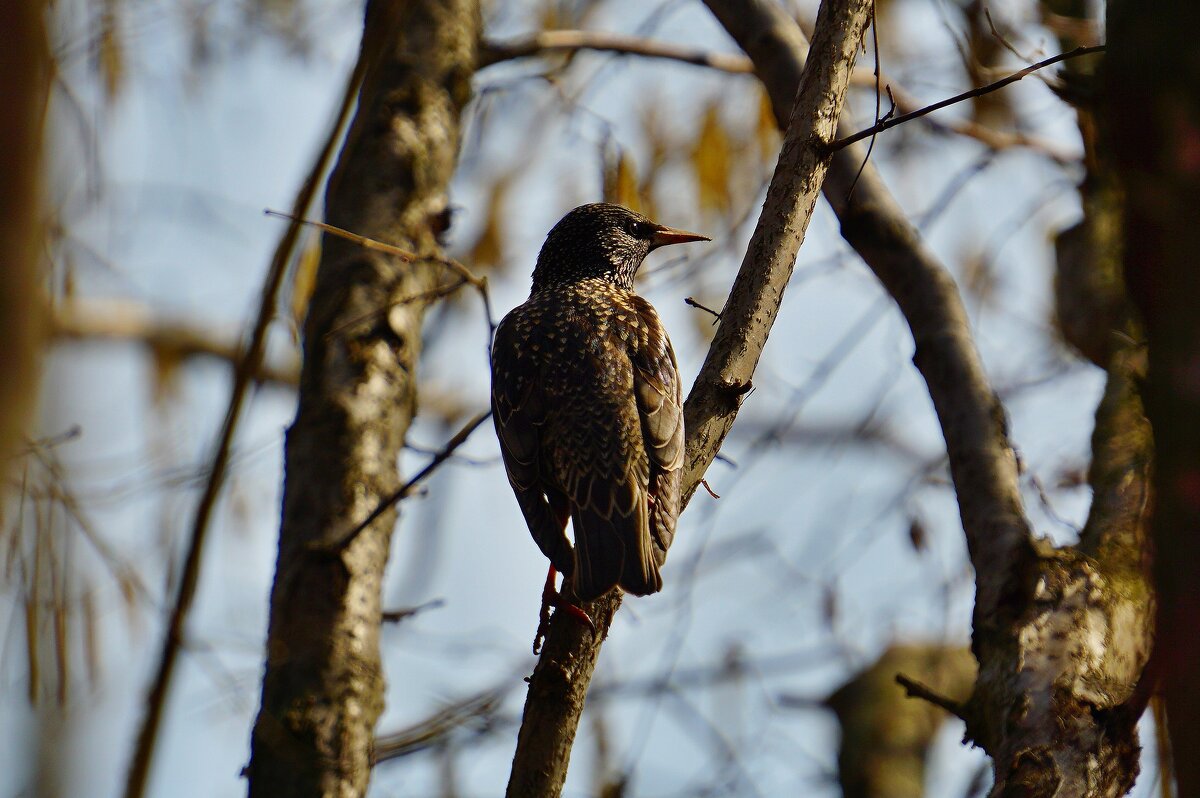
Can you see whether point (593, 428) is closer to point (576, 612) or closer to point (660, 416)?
point (660, 416)

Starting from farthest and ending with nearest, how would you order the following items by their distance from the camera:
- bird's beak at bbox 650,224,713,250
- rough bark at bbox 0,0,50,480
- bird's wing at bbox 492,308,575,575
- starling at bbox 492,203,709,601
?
bird's beak at bbox 650,224,713,250
bird's wing at bbox 492,308,575,575
starling at bbox 492,203,709,601
rough bark at bbox 0,0,50,480

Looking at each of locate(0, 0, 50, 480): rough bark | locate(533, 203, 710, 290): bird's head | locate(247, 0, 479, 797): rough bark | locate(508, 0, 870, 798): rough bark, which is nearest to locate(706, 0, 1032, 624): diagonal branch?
locate(508, 0, 870, 798): rough bark

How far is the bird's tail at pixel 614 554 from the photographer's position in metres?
3.45

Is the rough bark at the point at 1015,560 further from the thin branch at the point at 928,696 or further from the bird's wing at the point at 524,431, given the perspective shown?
the bird's wing at the point at 524,431

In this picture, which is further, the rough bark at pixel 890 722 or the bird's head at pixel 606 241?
the rough bark at pixel 890 722

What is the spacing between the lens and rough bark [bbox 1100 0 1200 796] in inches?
45.4

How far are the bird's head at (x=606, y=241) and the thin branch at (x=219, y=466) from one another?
3.41m

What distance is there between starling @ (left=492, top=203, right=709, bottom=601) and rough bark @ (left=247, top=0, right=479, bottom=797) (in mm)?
526

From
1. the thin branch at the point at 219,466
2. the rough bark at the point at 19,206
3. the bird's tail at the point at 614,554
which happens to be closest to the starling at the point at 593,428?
the bird's tail at the point at 614,554

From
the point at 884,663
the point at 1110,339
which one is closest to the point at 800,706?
the point at 884,663

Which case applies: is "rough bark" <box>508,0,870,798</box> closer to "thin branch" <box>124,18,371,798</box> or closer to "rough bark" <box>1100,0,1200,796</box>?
"thin branch" <box>124,18,371,798</box>

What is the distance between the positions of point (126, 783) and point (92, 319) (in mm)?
8219

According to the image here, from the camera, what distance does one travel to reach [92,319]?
29.5 ft

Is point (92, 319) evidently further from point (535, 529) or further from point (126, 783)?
point (126, 783)
